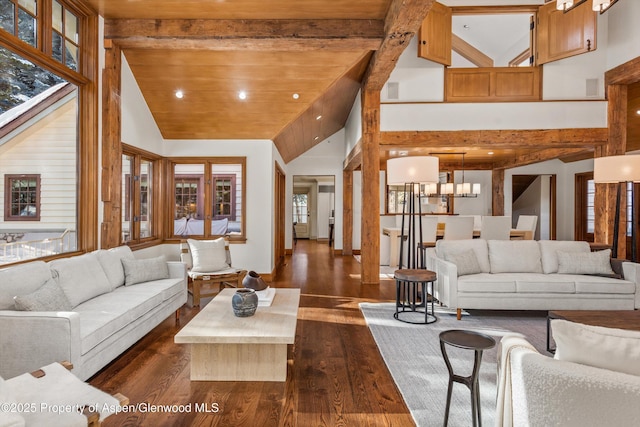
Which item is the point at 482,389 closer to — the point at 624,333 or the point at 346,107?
the point at 624,333

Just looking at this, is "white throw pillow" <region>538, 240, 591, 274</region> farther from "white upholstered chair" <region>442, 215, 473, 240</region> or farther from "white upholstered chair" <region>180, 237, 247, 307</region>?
"white upholstered chair" <region>180, 237, 247, 307</region>

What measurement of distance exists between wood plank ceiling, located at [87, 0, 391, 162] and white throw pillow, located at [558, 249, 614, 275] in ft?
11.3

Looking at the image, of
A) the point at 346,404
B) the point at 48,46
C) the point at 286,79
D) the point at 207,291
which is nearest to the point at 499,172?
the point at 286,79

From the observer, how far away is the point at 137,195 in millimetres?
5195

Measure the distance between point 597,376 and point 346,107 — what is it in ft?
22.2

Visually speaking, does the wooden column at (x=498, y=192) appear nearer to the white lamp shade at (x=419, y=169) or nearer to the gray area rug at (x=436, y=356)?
the gray area rug at (x=436, y=356)

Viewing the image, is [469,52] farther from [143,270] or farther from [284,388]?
[284,388]

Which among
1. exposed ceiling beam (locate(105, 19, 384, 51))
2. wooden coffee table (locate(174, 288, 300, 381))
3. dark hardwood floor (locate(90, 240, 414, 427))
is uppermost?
exposed ceiling beam (locate(105, 19, 384, 51))

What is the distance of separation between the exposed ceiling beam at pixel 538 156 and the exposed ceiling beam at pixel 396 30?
165 inches

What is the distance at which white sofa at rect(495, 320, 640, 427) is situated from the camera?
41.3 inches

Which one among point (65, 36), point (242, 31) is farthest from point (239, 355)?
point (65, 36)

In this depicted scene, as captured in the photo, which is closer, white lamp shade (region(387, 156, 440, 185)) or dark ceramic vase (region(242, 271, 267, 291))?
dark ceramic vase (region(242, 271, 267, 291))

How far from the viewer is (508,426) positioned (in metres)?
1.37

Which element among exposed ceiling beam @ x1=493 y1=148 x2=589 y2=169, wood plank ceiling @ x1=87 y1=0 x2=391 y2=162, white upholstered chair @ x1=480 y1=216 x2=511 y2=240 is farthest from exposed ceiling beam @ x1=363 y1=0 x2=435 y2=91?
exposed ceiling beam @ x1=493 y1=148 x2=589 y2=169
